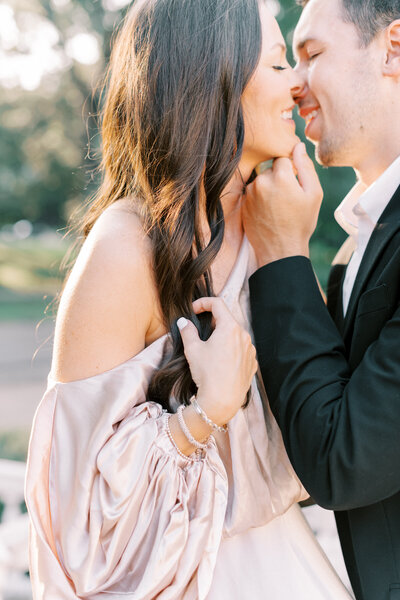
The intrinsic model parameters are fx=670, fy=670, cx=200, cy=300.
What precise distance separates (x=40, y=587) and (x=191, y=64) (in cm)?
150

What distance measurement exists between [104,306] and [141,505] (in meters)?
0.52

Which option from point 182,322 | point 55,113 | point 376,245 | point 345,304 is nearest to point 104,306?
point 182,322

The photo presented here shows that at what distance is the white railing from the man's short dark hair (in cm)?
286

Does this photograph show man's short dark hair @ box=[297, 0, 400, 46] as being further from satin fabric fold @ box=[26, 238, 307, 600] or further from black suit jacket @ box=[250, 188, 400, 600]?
satin fabric fold @ box=[26, 238, 307, 600]

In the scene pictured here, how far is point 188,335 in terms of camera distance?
1.83m

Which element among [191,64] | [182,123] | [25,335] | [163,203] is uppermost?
[191,64]

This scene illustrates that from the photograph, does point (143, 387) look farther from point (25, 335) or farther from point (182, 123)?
point (25, 335)

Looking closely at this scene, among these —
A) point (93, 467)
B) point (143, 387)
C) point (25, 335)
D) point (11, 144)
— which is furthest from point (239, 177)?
point (11, 144)

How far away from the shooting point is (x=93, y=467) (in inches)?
67.5

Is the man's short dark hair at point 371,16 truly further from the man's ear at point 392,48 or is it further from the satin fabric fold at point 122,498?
the satin fabric fold at point 122,498

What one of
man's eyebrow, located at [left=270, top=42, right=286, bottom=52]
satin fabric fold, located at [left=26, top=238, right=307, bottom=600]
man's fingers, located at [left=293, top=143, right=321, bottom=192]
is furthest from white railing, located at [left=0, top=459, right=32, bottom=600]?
man's eyebrow, located at [left=270, top=42, right=286, bottom=52]

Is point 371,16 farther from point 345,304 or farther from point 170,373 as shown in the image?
point 170,373

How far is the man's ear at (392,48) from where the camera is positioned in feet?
7.67

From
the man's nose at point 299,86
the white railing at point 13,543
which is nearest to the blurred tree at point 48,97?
the white railing at point 13,543
